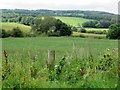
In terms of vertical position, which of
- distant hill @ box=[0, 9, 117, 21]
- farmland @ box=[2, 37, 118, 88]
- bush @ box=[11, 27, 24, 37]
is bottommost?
farmland @ box=[2, 37, 118, 88]

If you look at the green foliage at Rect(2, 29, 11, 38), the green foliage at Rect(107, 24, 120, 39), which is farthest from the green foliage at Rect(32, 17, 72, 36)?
the green foliage at Rect(107, 24, 120, 39)

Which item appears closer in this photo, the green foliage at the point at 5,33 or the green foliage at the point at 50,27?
the green foliage at the point at 50,27

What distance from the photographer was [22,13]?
11219 mm

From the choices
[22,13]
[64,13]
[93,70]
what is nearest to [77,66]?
[93,70]

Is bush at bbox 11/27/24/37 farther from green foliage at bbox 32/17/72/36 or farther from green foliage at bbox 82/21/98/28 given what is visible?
green foliage at bbox 82/21/98/28

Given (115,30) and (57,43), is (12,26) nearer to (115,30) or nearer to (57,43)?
(57,43)

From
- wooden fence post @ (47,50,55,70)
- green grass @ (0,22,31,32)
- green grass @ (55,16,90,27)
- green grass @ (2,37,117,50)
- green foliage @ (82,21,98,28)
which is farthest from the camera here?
green grass @ (55,16,90,27)

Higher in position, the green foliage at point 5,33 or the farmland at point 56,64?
the green foliage at point 5,33

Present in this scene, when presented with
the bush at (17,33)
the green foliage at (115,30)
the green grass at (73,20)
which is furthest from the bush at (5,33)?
the green foliage at (115,30)

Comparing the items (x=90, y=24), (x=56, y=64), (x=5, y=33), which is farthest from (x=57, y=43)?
(x=56, y=64)

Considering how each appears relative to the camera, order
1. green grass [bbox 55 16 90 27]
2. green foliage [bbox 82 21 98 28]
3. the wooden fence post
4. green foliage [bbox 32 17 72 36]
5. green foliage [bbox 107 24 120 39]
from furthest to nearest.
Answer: green grass [bbox 55 16 90 27] → green foliage [bbox 82 21 98 28] → green foliage [bbox 32 17 72 36] → green foliage [bbox 107 24 120 39] → the wooden fence post

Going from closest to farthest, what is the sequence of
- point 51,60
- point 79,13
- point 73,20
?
point 51,60, point 79,13, point 73,20

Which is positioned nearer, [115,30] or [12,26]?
[115,30]

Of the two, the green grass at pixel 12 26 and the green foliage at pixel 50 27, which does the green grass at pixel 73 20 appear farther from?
the green grass at pixel 12 26
